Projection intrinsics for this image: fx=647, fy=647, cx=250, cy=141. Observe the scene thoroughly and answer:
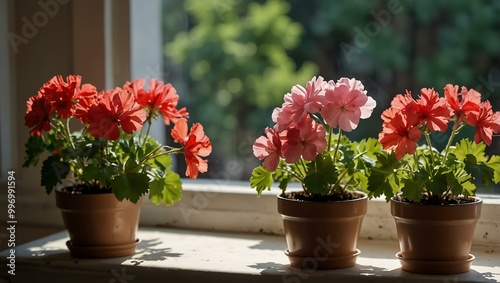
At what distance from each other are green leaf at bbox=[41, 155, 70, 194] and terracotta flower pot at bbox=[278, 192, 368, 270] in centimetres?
43

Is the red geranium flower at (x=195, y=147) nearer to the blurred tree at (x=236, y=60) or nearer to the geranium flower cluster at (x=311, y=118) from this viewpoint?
the geranium flower cluster at (x=311, y=118)

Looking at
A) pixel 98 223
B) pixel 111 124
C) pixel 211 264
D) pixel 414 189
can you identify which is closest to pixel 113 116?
pixel 111 124

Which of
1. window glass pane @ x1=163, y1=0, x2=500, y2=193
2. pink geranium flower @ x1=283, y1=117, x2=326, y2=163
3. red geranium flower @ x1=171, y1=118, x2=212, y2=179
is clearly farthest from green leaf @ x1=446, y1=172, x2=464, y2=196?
window glass pane @ x1=163, y1=0, x2=500, y2=193

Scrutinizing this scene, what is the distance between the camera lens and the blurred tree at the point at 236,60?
474 cm

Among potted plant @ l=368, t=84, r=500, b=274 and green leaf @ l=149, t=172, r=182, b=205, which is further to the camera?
green leaf @ l=149, t=172, r=182, b=205

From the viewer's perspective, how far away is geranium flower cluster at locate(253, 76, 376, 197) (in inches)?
45.7

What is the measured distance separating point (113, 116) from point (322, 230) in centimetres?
45

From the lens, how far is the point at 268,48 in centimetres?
496

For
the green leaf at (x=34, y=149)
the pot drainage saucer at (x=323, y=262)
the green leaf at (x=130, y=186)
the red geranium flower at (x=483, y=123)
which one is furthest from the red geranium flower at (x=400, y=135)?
the green leaf at (x=34, y=149)

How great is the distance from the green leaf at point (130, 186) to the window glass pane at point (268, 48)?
1.91 meters

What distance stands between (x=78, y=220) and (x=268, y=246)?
0.42 m

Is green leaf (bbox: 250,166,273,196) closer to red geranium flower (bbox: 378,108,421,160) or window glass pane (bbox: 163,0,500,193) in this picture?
red geranium flower (bbox: 378,108,421,160)

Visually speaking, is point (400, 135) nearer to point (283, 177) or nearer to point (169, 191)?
point (283, 177)

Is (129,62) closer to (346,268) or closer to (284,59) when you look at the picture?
(346,268)
